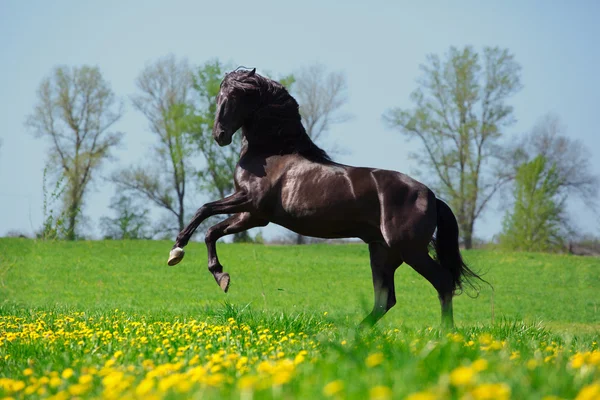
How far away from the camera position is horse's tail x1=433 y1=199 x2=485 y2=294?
712 centimetres

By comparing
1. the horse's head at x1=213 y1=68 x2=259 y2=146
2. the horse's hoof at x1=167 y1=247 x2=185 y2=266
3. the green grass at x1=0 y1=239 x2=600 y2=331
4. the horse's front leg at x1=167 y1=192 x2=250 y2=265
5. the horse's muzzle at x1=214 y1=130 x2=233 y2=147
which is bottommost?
the green grass at x1=0 y1=239 x2=600 y2=331

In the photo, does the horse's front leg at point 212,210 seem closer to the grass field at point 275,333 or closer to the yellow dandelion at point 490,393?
the grass field at point 275,333

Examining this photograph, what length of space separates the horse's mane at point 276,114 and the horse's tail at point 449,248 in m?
1.28

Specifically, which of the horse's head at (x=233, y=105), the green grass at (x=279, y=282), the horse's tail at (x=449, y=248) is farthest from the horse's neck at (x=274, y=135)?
the green grass at (x=279, y=282)

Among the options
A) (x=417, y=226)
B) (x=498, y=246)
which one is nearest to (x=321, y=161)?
(x=417, y=226)

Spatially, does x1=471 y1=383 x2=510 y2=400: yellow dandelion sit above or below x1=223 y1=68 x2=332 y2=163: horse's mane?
below

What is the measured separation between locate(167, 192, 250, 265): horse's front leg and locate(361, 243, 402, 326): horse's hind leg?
4.49 ft

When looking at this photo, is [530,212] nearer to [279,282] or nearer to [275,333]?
[279,282]

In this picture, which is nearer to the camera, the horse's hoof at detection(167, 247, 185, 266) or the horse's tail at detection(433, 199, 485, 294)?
the horse's hoof at detection(167, 247, 185, 266)

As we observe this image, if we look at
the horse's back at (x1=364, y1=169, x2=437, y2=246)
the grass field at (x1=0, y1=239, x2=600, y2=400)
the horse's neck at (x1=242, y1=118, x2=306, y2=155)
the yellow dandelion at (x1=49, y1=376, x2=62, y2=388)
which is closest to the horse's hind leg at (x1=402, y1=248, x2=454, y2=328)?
the horse's back at (x1=364, y1=169, x2=437, y2=246)

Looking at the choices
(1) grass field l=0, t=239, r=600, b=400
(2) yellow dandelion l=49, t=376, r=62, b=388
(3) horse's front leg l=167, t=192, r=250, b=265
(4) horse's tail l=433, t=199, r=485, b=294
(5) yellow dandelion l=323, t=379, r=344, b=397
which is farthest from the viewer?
(4) horse's tail l=433, t=199, r=485, b=294

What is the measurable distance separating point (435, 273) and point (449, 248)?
18.2 inches

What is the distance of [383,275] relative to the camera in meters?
7.17

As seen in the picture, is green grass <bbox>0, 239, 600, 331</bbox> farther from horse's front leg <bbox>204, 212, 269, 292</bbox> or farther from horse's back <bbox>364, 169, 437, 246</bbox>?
horse's back <bbox>364, 169, 437, 246</bbox>
